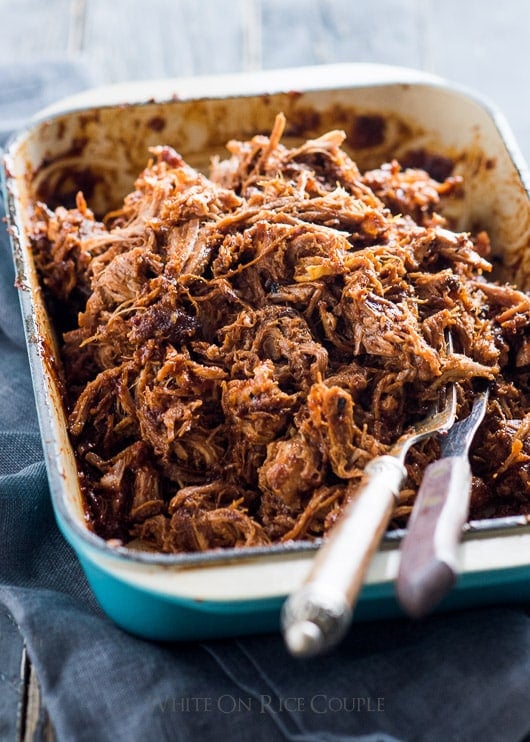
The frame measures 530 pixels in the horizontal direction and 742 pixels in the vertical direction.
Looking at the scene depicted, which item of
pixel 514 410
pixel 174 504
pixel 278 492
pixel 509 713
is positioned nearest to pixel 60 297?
pixel 174 504

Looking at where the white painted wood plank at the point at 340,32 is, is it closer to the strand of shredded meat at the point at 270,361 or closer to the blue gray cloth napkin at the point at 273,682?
the strand of shredded meat at the point at 270,361

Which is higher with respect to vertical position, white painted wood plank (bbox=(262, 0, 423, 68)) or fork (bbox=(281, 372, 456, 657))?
white painted wood plank (bbox=(262, 0, 423, 68))

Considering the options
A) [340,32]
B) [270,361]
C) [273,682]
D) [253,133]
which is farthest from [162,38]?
[273,682]

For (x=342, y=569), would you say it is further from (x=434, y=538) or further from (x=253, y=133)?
(x=253, y=133)

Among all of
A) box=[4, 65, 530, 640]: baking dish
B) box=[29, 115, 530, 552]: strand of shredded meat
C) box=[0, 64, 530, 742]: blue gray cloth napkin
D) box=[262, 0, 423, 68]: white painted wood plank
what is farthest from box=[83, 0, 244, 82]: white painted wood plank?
box=[0, 64, 530, 742]: blue gray cloth napkin

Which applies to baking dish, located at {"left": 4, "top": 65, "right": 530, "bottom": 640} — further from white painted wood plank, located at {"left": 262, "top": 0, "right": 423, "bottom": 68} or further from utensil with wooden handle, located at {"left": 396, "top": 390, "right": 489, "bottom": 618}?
white painted wood plank, located at {"left": 262, "top": 0, "right": 423, "bottom": 68}

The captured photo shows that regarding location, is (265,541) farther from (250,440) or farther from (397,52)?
(397,52)
